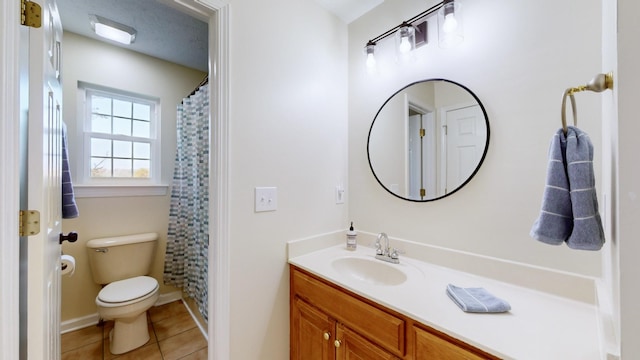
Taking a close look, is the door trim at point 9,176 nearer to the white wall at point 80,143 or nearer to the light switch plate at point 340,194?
the light switch plate at point 340,194

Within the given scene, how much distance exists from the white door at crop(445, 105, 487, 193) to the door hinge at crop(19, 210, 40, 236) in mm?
1700

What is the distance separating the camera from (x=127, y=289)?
6.06 ft

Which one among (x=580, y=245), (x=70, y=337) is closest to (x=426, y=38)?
(x=580, y=245)

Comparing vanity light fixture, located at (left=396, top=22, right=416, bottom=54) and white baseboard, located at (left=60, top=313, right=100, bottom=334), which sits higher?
→ vanity light fixture, located at (left=396, top=22, right=416, bottom=54)

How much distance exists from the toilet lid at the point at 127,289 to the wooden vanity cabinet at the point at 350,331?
1226 mm

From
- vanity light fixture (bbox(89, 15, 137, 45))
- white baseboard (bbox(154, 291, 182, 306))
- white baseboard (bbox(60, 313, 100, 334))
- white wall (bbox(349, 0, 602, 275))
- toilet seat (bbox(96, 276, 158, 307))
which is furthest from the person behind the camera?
white baseboard (bbox(154, 291, 182, 306))

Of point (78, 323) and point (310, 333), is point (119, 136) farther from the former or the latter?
point (310, 333)

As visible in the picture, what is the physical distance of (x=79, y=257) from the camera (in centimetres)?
204

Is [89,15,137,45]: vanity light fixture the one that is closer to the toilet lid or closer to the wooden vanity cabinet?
the toilet lid

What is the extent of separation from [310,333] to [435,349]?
69 centimetres

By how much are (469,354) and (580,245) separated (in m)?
0.43

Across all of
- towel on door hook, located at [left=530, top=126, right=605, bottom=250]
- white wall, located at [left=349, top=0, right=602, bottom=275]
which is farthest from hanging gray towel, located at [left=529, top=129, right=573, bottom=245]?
white wall, located at [left=349, top=0, right=602, bottom=275]

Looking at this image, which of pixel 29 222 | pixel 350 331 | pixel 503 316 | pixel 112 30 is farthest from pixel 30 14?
pixel 503 316

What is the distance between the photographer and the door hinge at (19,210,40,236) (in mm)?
791
